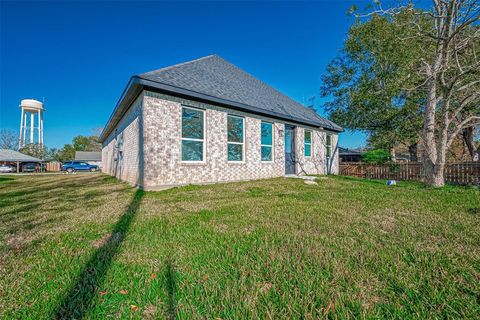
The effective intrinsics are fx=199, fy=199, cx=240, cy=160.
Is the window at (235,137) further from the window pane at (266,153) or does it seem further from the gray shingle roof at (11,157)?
the gray shingle roof at (11,157)

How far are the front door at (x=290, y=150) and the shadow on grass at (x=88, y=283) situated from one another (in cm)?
904

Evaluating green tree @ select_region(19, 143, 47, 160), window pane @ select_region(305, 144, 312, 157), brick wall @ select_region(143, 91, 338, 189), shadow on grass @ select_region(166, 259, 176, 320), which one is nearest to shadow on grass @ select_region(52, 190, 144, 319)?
shadow on grass @ select_region(166, 259, 176, 320)

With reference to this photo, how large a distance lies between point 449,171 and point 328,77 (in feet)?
43.1

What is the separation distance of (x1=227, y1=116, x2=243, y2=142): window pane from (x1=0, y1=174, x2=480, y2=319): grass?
512 cm

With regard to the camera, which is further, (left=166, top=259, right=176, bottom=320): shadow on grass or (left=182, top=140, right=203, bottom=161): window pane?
(left=182, top=140, right=203, bottom=161): window pane

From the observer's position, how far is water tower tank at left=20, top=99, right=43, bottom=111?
115 ft

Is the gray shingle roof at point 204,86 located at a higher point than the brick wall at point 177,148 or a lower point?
higher

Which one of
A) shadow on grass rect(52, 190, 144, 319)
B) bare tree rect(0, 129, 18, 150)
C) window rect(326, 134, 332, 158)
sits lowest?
shadow on grass rect(52, 190, 144, 319)

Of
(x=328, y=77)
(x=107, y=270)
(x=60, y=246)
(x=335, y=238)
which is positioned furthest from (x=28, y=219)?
(x=328, y=77)

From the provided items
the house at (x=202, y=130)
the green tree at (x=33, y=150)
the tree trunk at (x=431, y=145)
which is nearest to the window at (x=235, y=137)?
the house at (x=202, y=130)

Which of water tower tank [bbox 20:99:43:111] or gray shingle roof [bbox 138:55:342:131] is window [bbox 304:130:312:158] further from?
water tower tank [bbox 20:99:43:111]

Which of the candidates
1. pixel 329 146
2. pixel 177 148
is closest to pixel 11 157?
pixel 177 148

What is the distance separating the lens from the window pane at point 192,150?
680 centimetres

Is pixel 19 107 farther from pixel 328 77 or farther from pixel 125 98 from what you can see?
pixel 328 77
